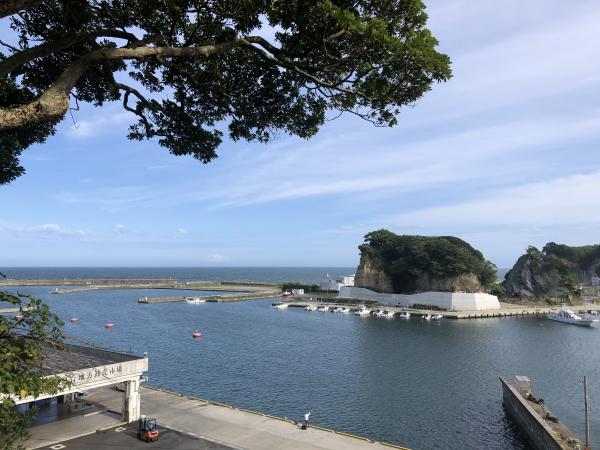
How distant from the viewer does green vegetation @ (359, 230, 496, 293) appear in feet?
323

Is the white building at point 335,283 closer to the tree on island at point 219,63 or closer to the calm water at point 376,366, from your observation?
the calm water at point 376,366

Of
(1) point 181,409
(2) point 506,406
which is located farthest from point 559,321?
(1) point 181,409

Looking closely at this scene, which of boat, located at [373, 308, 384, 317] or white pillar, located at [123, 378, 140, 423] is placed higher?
white pillar, located at [123, 378, 140, 423]

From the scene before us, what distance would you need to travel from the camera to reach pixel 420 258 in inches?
4008

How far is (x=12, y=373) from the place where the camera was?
5586mm

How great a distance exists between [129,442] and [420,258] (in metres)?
88.4

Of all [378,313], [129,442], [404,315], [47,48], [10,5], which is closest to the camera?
[10,5]

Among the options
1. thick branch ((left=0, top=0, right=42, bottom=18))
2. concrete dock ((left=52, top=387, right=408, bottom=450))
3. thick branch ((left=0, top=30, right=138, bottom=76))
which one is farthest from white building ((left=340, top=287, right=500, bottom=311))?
thick branch ((left=0, top=0, right=42, bottom=18))

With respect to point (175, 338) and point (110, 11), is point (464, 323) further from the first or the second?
point (110, 11)

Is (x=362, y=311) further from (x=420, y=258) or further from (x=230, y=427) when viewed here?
(x=230, y=427)

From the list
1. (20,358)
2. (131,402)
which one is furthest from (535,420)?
(20,358)

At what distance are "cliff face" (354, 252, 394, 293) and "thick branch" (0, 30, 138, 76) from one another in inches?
4147

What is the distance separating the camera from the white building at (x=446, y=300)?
3686 inches

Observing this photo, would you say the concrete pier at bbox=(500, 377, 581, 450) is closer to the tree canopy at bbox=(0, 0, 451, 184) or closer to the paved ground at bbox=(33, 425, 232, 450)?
the paved ground at bbox=(33, 425, 232, 450)
